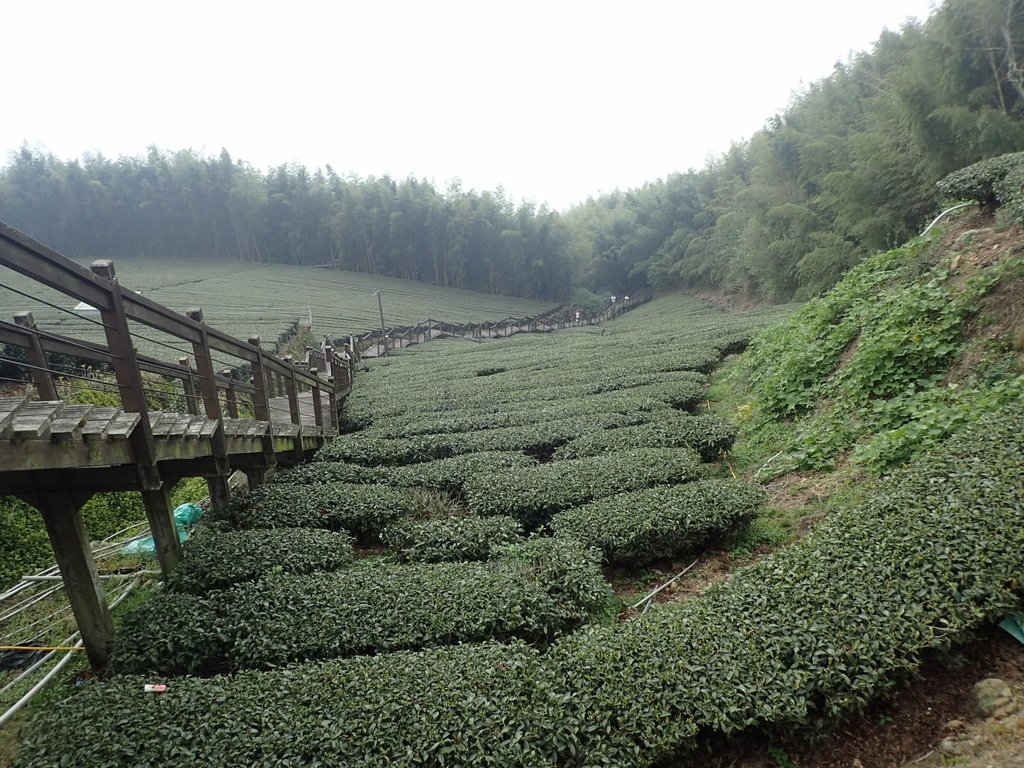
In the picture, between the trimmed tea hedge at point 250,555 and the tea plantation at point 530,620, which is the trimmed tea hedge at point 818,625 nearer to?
the tea plantation at point 530,620

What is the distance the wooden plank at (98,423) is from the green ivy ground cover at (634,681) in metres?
1.85

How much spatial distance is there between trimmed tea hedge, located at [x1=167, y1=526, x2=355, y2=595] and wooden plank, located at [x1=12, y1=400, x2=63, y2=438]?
2.70 metres

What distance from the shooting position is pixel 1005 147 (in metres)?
15.1

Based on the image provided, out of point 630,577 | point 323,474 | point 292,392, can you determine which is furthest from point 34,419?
point 292,392

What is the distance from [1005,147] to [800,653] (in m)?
19.0

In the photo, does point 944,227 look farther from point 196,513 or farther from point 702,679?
point 196,513

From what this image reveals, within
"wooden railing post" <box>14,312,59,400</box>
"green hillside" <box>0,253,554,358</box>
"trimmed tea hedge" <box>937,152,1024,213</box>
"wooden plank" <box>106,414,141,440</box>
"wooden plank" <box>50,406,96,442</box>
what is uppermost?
"green hillside" <box>0,253,554,358</box>

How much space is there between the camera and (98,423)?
373 cm

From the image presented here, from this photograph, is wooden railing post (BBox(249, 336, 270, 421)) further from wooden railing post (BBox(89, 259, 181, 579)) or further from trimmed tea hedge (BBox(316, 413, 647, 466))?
wooden railing post (BBox(89, 259, 181, 579))

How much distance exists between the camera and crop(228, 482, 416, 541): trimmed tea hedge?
684 centimetres

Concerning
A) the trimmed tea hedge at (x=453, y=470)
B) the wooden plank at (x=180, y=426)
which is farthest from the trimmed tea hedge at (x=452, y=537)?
the wooden plank at (x=180, y=426)

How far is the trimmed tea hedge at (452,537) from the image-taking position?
5.99 meters

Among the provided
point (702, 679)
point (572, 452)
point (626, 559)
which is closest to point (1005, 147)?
point (572, 452)

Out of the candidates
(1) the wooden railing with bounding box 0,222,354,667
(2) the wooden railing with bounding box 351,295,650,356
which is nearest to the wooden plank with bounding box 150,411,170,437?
(1) the wooden railing with bounding box 0,222,354,667
